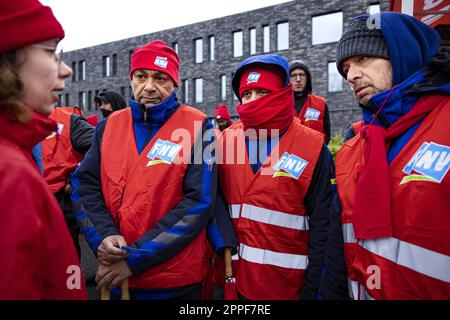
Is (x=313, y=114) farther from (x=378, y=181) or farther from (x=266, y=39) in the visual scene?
(x=266, y=39)

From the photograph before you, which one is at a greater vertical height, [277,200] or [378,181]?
[378,181]

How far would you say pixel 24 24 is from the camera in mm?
1168

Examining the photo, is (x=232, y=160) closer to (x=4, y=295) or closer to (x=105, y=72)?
(x=4, y=295)

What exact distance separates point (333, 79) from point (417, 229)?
959 inches

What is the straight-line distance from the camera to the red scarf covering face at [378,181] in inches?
61.2

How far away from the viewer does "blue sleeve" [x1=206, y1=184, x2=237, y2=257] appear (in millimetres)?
2193

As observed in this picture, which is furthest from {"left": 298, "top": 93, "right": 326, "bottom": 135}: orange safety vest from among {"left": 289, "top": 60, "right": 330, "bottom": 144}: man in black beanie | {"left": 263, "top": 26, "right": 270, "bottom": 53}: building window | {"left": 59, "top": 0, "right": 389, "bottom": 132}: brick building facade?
{"left": 263, "top": 26, "right": 270, "bottom": 53}: building window

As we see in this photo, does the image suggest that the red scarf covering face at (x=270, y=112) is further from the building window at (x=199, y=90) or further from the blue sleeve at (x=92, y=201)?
the building window at (x=199, y=90)

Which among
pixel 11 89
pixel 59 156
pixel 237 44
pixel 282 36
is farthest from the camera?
pixel 237 44

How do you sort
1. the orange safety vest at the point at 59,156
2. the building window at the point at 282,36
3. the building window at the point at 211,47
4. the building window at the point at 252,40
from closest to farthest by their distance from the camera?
the orange safety vest at the point at 59,156 < the building window at the point at 282,36 < the building window at the point at 252,40 < the building window at the point at 211,47

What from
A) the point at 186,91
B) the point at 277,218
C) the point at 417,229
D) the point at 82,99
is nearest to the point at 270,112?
the point at 277,218

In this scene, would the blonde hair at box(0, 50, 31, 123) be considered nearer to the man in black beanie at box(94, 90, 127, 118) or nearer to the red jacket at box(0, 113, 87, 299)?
the red jacket at box(0, 113, 87, 299)

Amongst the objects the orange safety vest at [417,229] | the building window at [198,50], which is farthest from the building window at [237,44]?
the orange safety vest at [417,229]
